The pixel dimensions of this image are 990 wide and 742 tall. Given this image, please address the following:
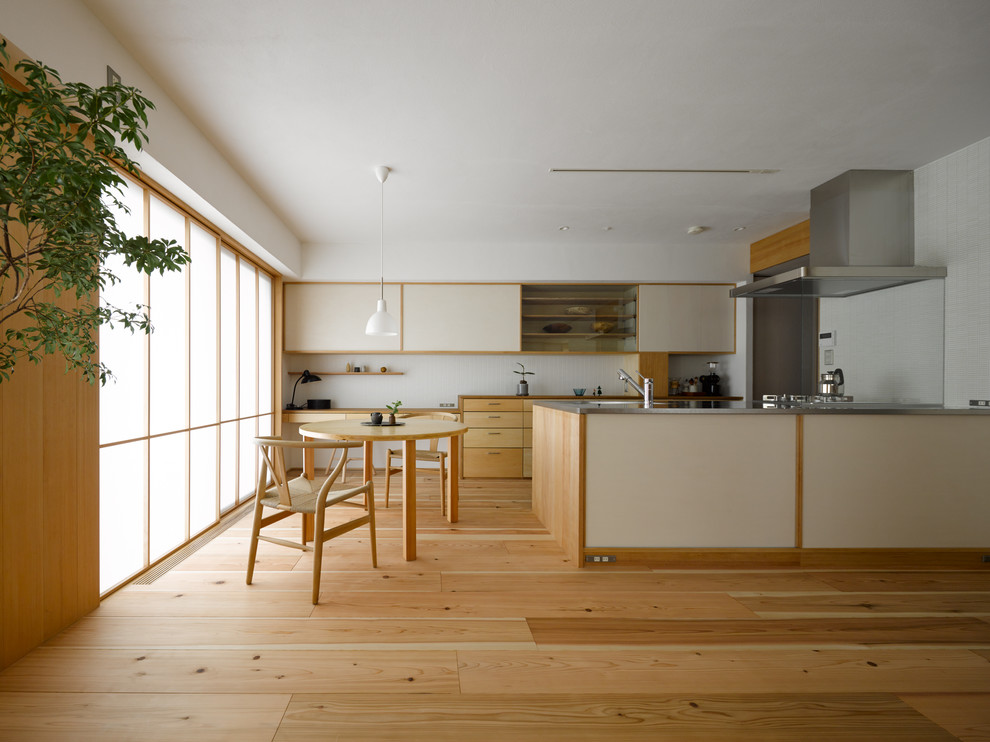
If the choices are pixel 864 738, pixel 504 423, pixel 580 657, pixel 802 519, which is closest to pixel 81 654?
pixel 580 657

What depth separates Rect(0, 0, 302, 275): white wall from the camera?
182cm

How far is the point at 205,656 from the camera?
6.50 ft

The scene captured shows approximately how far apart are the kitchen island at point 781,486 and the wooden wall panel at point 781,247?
2.04m

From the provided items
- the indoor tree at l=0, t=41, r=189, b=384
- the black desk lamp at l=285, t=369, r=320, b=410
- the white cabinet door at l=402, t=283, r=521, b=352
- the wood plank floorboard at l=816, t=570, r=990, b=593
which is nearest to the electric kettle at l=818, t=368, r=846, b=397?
the wood plank floorboard at l=816, t=570, r=990, b=593

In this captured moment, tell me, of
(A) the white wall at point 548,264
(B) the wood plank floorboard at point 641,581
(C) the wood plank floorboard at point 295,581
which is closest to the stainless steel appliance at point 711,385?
(A) the white wall at point 548,264

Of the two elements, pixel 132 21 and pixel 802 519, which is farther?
pixel 802 519

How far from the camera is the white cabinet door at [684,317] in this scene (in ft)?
18.8

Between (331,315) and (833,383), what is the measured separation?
4676 mm

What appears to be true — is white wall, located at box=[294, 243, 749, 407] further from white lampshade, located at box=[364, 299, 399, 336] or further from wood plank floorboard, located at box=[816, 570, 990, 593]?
wood plank floorboard, located at box=[816, 570, 990, 593]

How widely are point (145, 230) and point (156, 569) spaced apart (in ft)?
5.96

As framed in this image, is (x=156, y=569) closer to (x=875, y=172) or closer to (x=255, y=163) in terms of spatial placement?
(x=255, y=163)

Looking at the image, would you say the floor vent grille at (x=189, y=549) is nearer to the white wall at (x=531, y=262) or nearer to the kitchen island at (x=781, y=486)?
the kitchen island at (x=781, y=486)

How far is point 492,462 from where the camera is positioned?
554 cm

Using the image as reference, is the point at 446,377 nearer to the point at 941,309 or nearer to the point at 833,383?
the point at 833,383
